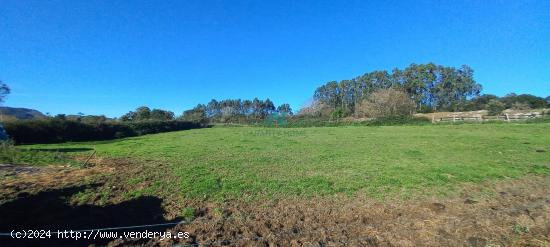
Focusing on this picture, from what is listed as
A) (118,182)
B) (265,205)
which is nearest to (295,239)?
(265,205)

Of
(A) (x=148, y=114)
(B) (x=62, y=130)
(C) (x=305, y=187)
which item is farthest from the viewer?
(A) (x=148, y=114)

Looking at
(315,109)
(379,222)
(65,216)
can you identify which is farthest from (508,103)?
(65,216)

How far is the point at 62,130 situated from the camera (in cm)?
2742

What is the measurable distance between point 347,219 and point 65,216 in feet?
16.8

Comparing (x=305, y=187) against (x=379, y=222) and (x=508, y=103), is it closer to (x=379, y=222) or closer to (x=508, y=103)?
(x=379, y=222)

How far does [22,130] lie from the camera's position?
80.0 feet

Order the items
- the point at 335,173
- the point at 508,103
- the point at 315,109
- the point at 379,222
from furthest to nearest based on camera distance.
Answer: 1. the point at 315,109
2. the point at 508,103
3. the point at 335,173
4. the point at 379,222

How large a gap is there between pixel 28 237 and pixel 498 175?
10836mm

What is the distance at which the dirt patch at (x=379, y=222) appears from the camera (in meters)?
3.99

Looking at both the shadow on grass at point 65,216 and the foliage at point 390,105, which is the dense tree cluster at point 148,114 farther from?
the shadow on grass at point 65,216

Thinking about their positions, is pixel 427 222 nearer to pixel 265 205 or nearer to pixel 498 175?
pixel 265 205

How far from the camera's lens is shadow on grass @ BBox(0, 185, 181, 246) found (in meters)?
4.09

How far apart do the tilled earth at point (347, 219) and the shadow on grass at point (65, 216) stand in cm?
2

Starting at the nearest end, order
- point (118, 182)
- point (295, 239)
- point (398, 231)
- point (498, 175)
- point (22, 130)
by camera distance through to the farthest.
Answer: point (295, 239) < point (398, 231) < point (118, 182) < point (498, 175) < point (22, 130)
